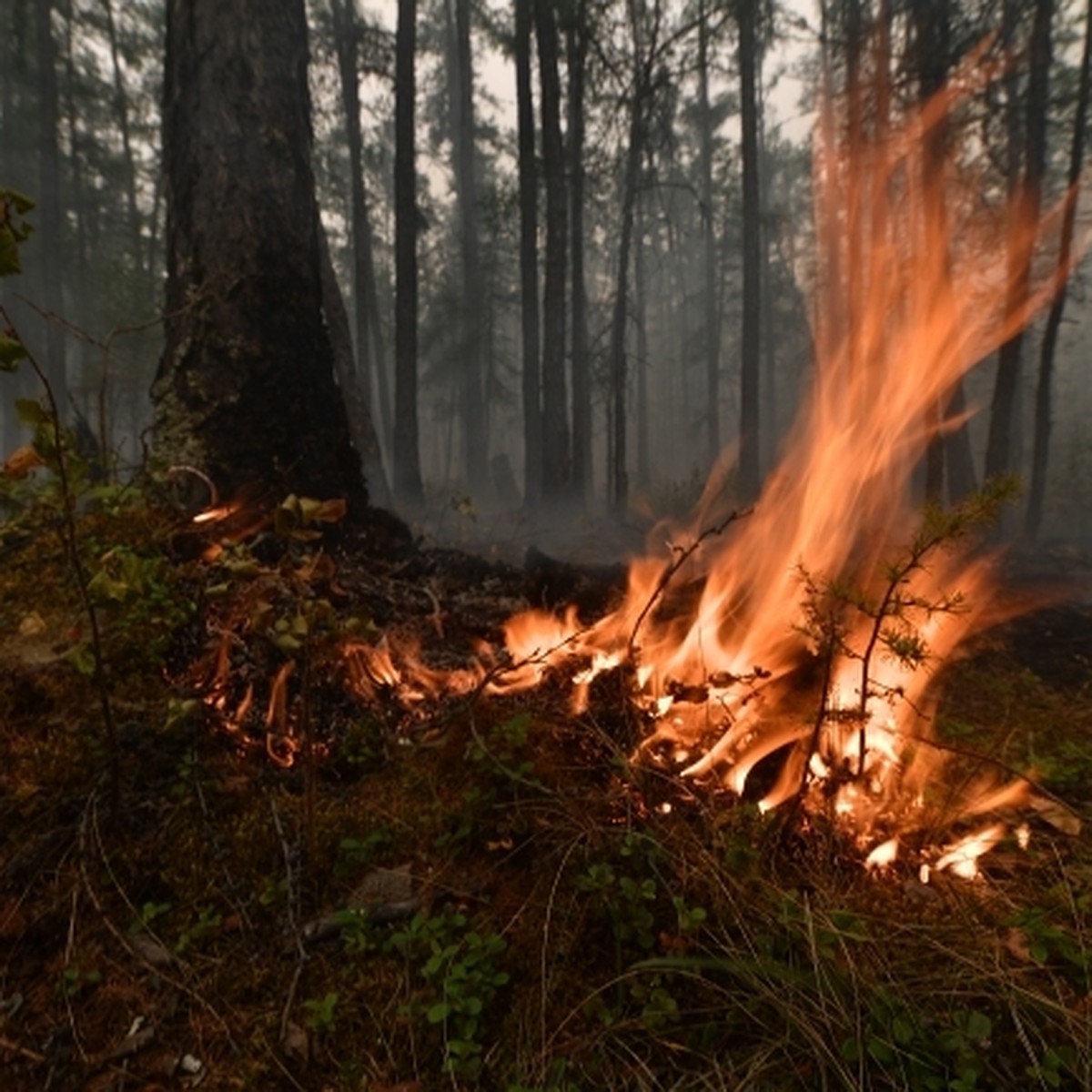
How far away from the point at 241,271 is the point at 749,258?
15.2m

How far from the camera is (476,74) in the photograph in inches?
1060

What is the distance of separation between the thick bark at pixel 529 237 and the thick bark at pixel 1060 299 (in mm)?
9895

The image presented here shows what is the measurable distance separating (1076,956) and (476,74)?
33000 millimetres

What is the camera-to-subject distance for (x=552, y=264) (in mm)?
13977

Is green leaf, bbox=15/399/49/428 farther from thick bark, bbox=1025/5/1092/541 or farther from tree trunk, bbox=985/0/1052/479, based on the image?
thick bark, bbox=1025/5/1092/541

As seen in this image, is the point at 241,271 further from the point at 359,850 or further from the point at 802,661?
the point at 802,661

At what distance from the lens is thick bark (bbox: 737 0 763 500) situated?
1630 cm

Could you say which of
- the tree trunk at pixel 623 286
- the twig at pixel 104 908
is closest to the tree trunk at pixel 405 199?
the tree trunk at pixel 623 286

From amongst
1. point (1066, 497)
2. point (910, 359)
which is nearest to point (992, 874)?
point (910, 359)

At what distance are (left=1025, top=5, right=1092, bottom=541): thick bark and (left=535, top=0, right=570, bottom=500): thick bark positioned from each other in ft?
29.6

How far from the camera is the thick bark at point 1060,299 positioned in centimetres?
1072

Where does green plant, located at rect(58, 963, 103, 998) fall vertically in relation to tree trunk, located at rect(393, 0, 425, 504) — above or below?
below

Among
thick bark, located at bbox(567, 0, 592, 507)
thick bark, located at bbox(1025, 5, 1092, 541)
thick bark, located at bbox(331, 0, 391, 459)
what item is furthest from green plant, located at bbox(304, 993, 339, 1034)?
thick bark, located at bbox(331, 0, 391, 459)

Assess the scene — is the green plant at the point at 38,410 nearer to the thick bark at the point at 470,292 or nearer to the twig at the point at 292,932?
the twig at the point at 292,932
